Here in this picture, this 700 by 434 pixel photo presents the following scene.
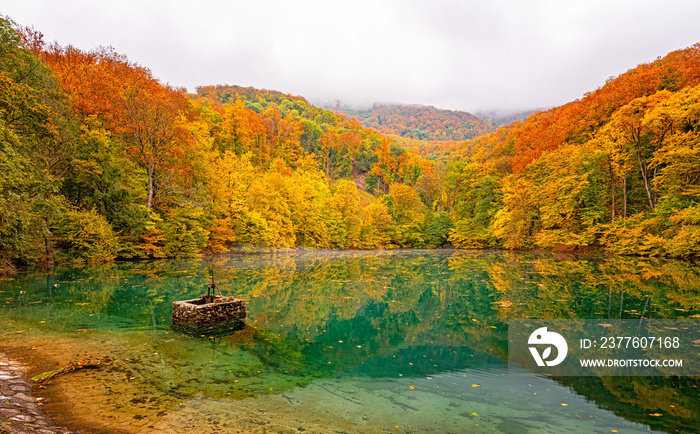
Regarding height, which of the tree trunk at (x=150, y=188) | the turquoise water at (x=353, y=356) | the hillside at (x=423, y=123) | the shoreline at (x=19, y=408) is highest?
the hillside at (x=423, y=123)

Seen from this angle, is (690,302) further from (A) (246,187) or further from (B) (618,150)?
(A) (246,187)

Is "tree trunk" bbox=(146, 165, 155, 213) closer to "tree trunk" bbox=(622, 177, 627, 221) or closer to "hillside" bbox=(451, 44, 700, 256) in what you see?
"hillside" bbox=(451, 44, 700, 256)

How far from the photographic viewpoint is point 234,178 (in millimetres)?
33281

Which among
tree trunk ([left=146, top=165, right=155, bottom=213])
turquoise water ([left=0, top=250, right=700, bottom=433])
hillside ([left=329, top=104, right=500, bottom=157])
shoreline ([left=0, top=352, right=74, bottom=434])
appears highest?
hillside ([left=329, top=104, right=500, bottom=157])

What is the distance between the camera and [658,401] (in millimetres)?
5020

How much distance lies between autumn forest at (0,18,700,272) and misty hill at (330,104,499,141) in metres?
104

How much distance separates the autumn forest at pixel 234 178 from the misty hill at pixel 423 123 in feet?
342

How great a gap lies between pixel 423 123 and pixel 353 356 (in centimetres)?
17303

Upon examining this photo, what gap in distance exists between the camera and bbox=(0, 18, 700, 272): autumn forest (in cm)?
1669

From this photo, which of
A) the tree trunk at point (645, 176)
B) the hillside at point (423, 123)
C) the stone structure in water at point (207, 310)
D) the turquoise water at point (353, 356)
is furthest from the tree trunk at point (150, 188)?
the hillside at point (423, 123)

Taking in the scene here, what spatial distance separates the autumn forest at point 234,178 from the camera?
16688 mm

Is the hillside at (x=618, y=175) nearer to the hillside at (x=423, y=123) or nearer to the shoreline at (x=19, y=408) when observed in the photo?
the shoreline at (x=19, y=408)

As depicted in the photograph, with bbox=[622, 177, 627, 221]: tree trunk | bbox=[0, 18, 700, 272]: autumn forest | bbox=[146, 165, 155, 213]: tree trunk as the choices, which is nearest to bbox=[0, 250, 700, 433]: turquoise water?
bbox=[0, 18, 700, 272]: autumn forest

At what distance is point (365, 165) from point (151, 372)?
7493 centimetres
